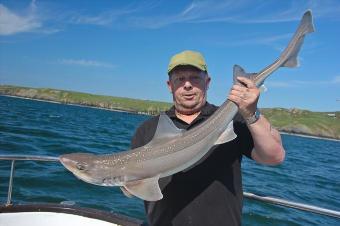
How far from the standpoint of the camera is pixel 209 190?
4.07m

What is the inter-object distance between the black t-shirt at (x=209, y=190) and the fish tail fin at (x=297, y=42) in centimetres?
74

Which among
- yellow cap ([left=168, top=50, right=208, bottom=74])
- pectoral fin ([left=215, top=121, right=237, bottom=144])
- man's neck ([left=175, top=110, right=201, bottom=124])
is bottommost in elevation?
pectoral fin ([left=215, top=121, right=237, bottom=144])

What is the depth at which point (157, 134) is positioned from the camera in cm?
373

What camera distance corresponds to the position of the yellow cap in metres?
4.24

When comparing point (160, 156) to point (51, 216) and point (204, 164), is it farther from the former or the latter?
point (51, 216)

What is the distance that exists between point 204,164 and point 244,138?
46 centimetres

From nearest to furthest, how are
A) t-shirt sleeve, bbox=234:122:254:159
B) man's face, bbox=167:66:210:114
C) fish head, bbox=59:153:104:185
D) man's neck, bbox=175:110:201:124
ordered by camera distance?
fish head, bbox=59:153:104:185, t-shirt sleeve, bbox=234:122:254:159, man's face, bbox=167:66:210:114, man's neck, bbox=175:110:201:124

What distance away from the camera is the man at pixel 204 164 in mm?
3990

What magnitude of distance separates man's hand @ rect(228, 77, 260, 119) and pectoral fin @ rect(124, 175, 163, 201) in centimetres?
94

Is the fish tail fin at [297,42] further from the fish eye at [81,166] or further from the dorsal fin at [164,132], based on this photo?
the fish eye at [81,166]

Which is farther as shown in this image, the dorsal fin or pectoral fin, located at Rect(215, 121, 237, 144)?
pectoral fin, located at Rect(215, 121, 237, 144)

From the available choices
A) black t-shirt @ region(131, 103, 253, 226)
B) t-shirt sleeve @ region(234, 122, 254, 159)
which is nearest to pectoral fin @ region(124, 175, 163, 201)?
black t-shirt @ region(131, 103, 253, 226)

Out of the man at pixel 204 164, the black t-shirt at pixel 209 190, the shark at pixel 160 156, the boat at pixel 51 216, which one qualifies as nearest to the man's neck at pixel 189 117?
the man at pixel 204 164

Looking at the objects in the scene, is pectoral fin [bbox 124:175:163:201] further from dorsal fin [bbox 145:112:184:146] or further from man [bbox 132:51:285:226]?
man [bbox 132:51:285:226]
